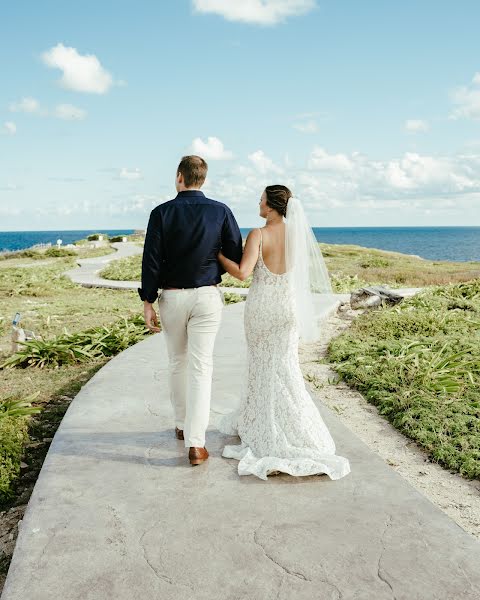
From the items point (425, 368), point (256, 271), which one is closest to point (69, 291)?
point (425, 368)

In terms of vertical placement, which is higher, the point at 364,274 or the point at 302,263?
the point at 302,263

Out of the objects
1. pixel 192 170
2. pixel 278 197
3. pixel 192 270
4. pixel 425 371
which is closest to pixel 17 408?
pixel 192 270

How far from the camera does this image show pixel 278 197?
4.77m

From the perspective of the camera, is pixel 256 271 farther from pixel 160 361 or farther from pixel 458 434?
pixel 160 361

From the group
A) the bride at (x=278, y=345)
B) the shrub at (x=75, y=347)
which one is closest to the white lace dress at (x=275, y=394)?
the bride at (x=278, y=345)

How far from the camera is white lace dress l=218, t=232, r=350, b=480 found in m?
4.77

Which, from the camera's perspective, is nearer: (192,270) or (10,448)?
(192,270)

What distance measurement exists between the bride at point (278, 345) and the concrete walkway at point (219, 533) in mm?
252

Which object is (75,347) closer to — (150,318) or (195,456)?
(150,318)

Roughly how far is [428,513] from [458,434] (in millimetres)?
2168

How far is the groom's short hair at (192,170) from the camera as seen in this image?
460cm

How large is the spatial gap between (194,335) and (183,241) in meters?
0.74

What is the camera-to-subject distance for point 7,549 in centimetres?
407

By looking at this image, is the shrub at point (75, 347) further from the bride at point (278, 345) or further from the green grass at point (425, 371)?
the bride at point (278, 345)
